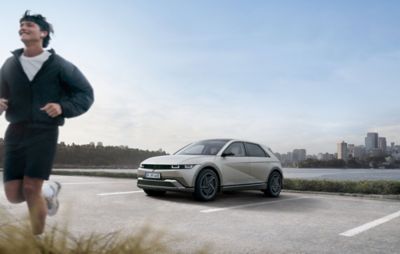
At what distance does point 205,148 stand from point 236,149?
81cm

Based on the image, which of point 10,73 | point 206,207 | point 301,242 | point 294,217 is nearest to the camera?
point 10,73

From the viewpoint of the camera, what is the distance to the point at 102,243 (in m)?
2.50

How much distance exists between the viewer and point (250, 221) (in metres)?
6.78

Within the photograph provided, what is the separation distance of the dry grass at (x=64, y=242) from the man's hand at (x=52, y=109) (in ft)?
1.93

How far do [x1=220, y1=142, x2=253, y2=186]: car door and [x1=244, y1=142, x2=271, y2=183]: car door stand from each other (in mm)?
141

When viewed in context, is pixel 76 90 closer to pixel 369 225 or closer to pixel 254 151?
pixel 369 225

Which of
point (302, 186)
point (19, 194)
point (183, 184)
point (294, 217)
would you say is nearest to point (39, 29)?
point (19, 194)

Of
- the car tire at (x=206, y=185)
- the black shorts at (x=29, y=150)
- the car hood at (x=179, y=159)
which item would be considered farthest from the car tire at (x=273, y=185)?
the black shorts at (x=29, y=150)

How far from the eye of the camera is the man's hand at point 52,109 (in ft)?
6.79

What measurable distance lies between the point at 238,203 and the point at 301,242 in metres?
3.96

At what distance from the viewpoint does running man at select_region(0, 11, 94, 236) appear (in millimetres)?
2152

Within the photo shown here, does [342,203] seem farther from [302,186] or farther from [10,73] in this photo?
[10,73]

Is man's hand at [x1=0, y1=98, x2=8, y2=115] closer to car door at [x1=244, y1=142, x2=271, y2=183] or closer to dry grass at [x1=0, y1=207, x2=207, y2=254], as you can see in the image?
dry grass at [x1=0, y1=207, x2=207, y2=254]

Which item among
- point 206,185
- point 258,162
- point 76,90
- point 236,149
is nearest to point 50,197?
point 76,90
